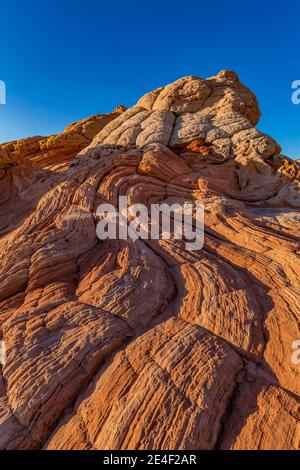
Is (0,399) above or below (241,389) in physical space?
below

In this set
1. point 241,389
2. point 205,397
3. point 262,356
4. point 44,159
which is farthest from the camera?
point 44,159

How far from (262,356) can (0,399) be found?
476 centimetres

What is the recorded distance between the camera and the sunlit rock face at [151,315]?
411cm

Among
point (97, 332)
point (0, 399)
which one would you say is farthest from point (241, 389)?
point (0, 399)

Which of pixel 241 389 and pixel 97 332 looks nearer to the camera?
pixel 241 389

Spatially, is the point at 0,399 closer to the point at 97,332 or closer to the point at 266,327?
the point at 97,332

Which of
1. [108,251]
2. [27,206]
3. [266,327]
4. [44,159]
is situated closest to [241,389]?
[266,327]

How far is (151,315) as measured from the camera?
19.9 feet

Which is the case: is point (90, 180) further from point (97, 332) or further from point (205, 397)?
point (205, 397)

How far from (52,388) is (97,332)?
4.04 ft

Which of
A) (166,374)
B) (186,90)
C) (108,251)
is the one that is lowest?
(166,374)

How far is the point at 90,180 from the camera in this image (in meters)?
10.9

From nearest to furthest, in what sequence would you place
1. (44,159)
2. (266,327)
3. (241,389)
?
(241,389)
(266,327)
(44,159)

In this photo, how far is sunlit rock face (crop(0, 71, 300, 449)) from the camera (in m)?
4.11
